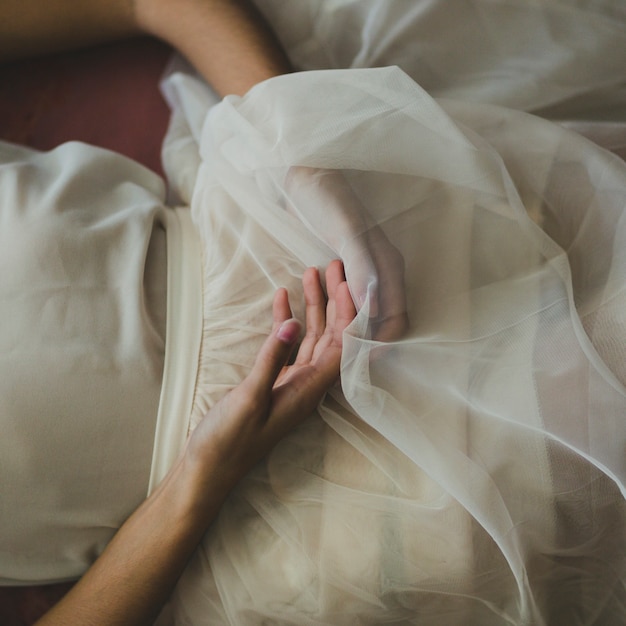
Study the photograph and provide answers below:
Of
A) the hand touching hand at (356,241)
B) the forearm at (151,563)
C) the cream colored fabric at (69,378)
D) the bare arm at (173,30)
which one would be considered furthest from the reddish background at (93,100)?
the forearm at (151,563)

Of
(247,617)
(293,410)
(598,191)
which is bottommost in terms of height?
(247,617)

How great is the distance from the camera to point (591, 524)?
A: 56 cm

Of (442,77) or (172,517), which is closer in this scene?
(172,517)

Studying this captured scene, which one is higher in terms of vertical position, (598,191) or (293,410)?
(598,191)

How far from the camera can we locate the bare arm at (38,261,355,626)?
60 centimetres

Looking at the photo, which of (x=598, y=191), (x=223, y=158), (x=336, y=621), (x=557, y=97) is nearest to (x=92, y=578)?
(x=336, y=621)

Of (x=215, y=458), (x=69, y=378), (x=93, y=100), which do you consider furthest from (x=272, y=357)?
(x=93, y=100)

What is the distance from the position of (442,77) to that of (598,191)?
286 millimetres

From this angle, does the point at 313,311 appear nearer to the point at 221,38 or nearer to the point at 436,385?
the point at 436,385

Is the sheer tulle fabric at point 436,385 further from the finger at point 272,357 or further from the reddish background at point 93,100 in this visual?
the reddish background at point 93,100

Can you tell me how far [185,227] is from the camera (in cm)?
75

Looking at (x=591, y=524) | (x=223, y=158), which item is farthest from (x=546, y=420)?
(x=223, y=158)

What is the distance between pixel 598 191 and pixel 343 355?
329 millimetres

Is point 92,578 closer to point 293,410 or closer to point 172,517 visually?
point 172,517
